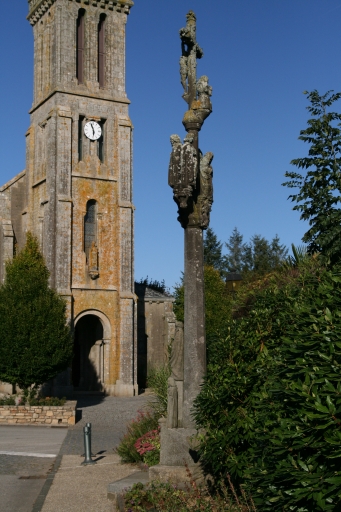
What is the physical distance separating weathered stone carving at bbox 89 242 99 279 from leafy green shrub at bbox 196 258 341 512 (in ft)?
95.6

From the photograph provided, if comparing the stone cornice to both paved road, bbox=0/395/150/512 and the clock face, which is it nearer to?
the clock face

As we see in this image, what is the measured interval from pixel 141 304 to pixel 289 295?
109 feet

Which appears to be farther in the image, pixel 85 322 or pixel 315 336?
pixel 85 322

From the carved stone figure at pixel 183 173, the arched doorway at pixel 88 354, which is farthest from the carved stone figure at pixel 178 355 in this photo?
the arched doorway at pixel 88 354

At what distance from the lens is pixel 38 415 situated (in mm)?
25641

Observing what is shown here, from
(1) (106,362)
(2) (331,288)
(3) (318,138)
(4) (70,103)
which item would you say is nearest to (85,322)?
(1) (106,362)

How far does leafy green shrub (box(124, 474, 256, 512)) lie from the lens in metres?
8.36

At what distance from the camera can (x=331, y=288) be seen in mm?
6398

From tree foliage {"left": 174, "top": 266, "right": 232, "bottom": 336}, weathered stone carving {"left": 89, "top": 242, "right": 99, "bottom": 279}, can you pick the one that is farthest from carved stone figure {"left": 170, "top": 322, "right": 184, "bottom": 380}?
weathered stone carving {"left": 89, "top": 242, "right": 99, "bottom": 279}

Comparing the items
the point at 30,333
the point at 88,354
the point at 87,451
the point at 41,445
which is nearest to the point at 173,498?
the point at 87,451

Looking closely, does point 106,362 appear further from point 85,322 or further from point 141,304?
point 141,304

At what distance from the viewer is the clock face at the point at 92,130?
1551 inches

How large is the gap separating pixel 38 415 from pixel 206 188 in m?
16.7

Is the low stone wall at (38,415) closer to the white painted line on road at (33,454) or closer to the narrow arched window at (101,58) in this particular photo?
the white painted line on road at (33,454)
